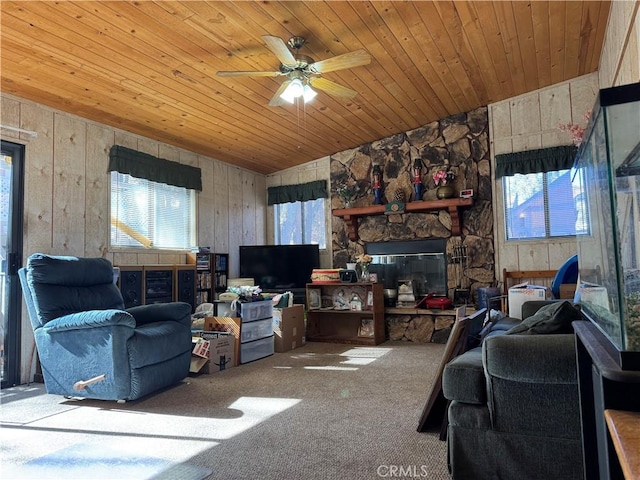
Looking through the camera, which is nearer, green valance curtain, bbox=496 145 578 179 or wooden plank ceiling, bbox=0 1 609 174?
wooden plank ceiling, bbox=0 1 609 174

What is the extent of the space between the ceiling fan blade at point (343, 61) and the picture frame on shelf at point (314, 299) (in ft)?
10.6

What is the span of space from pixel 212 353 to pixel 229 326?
1.38 ft

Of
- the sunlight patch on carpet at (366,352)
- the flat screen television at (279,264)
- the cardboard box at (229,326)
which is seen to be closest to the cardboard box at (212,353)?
the cardboard box at (229,326)

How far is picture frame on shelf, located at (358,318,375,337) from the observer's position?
5.70 m

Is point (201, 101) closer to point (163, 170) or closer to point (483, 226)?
point (163, 170)

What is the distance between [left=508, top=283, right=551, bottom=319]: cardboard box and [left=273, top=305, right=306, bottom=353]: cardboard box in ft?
7.90

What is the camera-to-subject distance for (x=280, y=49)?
118 inches

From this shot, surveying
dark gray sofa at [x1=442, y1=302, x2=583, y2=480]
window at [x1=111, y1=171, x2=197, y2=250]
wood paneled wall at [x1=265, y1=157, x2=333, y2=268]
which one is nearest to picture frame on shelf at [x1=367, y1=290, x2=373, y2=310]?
wood paneled wall at [x1=265, y1=157, x2=333, y2=268]

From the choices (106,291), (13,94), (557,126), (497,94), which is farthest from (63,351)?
(557,126)

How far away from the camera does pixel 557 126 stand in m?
5.32

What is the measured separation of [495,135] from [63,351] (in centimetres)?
526

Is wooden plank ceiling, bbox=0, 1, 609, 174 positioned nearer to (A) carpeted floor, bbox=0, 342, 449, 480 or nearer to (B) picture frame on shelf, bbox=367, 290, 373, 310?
(B) picture frame on shelf, bbox=367, 290, 373, 310

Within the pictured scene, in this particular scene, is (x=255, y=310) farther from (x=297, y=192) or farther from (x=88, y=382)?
(x=297, y=192)

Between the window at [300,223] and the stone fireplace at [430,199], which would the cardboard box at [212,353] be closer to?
the stone fireplace at [430,199]
